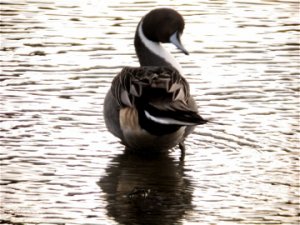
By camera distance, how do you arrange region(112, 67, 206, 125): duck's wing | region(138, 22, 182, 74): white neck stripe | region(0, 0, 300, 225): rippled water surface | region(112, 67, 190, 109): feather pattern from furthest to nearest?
region(138, 22, 182, 74): white neck stripe → region(112, 67, 190, 109): feather pattern → region(112, 67, 206, 125): duck's wing → region(0, 0, 300, 225): rippled water surface

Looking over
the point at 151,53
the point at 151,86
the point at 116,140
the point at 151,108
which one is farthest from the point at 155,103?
the point at 151,53

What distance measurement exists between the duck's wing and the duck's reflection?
0.50 m

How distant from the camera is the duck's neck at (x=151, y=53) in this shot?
10.7 meters

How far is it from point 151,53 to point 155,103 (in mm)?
1756

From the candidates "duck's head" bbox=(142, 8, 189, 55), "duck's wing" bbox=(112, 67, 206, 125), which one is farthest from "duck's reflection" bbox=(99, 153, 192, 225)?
"duck's head" bbox=(142, 8, 189, 55)

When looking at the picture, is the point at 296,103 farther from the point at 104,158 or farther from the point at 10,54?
the point at 10,54

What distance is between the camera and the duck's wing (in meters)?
8.99

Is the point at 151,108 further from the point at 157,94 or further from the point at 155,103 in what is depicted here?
the point at 157,94

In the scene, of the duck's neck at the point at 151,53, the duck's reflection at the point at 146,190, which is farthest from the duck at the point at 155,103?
the duck's reflection at the point at 146,190

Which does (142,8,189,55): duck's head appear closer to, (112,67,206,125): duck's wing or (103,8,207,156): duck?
(103,8,207,156): duck

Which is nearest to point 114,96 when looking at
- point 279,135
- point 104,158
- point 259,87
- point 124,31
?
point 104,158

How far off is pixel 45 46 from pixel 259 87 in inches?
114

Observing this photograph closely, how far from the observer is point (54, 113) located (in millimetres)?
11008

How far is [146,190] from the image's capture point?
8.81 meters
